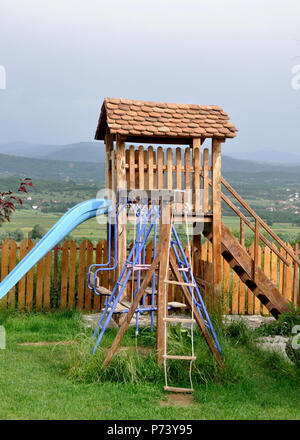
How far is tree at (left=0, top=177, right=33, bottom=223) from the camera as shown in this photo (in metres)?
9.84

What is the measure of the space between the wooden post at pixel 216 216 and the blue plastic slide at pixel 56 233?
2.14 m

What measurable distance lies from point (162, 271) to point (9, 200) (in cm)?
429

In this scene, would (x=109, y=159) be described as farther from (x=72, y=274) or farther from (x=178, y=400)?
(x=178, y=400)

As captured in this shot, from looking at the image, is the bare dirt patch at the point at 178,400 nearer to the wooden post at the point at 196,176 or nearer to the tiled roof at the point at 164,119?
the wooden post at the point at 196,176

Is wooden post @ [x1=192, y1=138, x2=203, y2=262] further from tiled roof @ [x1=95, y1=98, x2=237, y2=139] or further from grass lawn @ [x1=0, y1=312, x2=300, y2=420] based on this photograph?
grass lawn @ [x1=0, y1=312, x2=300, y2=420]

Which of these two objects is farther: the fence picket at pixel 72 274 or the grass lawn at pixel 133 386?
the fence picket at pixel 72 274

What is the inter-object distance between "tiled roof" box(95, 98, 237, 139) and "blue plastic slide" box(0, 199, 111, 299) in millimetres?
1530

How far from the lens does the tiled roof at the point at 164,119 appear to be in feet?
32.1

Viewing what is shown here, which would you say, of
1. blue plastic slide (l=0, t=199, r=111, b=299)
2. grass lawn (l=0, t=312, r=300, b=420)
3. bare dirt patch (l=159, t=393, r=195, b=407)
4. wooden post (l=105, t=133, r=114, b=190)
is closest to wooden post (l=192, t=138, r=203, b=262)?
blue plastic slide (l=0, t=199, r=111, b=299)

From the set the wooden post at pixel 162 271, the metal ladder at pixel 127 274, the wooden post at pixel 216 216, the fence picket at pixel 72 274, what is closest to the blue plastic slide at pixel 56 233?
the metal ladder at pixel 127 274

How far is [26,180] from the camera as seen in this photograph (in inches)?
393
